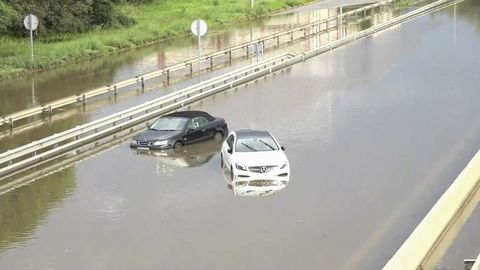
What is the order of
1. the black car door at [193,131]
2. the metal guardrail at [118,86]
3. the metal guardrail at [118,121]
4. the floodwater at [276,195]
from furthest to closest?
1. the metal guardrail at [118,86]
2. the black car door at [193,131]
3. the metal guardrail at [118,121]
4. the floodwater at [276,195]

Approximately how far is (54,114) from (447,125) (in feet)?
44.3

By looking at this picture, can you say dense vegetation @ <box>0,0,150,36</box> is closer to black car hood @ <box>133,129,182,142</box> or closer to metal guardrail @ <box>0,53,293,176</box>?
metal guardrail @ <box>0,53,293,176</box>

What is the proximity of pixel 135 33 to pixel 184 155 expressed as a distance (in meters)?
27.7

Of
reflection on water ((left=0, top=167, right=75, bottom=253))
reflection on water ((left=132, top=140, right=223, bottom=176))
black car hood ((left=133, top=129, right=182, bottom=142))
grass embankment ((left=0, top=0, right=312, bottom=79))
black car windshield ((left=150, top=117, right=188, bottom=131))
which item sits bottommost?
reflection on water ((left=0, top=167, right=75, bottom=253))

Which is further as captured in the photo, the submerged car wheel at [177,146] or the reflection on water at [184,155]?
the submerged car wheel at [177,146]

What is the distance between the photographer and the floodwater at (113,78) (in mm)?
28016

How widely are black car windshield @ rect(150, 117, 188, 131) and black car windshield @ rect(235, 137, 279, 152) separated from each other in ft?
11.3

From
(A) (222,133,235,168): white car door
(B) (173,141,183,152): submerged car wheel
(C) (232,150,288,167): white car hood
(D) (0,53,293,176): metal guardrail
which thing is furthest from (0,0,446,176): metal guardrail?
(C) (232,150,288,167): white car hood

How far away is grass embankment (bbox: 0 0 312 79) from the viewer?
4076 cm

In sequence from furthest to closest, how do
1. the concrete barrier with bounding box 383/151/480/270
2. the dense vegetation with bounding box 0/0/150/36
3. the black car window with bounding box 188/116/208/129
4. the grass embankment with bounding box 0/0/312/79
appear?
the dense vegetation with bounding box 0/0/150/36 < the grass embankment with bounding box 0/0/312/79 < the black car window with bounding box 188/116/208/129 < the concrete barrier with bounding box 383/151/480/270

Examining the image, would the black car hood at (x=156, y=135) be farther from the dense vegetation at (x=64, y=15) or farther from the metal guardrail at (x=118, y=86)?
the dense vegetation at (x=64, y=15)

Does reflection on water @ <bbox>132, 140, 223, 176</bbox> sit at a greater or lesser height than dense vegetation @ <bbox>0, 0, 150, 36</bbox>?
lesser

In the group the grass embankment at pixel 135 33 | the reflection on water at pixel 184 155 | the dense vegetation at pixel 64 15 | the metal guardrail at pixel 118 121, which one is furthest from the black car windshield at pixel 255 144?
the dense vegetation at pixel 64 15

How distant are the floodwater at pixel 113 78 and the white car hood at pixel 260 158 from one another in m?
7.93
